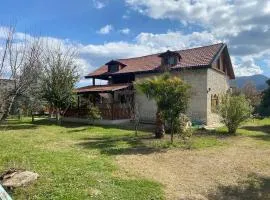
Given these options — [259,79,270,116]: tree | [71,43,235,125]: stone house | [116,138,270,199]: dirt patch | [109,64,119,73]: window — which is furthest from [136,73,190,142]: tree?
[259,79,270,116]: tree

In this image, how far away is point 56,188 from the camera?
859 cm

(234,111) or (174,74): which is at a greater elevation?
(174,74)

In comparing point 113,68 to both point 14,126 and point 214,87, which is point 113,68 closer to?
point 214,87

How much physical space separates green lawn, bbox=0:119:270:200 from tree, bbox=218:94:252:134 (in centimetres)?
223

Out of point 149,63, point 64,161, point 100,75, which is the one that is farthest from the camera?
point 100,75

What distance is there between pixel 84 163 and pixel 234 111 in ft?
39.8

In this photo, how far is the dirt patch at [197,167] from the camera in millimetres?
9602

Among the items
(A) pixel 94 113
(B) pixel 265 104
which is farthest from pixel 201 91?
(B) pixel 265 104

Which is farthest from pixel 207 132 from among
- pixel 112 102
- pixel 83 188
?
pixel 83 188

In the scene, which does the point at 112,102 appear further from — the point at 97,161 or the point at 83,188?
the point at 83,188

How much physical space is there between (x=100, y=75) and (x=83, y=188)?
26.2 metres

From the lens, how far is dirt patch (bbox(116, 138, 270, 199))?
9602 millimetres

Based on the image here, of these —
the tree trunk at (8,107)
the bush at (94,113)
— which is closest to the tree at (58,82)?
the bush at (94,113)

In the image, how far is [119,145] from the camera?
15.6 meters
